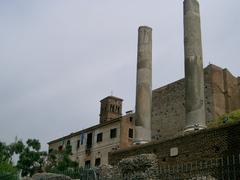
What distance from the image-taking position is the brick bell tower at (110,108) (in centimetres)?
4197

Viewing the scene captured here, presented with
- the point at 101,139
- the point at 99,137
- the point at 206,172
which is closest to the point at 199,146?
the point at 206,172

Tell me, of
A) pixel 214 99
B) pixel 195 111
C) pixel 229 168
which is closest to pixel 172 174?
pixel 229 168

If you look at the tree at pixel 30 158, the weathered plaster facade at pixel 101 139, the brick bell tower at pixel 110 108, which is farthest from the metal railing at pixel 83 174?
the brick bell tower at pixel 110 108

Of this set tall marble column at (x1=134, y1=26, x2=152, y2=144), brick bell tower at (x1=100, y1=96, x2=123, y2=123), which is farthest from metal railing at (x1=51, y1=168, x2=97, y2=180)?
brick bell tower at (x1=100, y1=96, x2=123, y2=123)

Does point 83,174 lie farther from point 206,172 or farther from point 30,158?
point 30,158

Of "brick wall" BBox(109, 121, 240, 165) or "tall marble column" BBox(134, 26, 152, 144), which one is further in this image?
"tall marble column" BBox(134, 26, 152, 144)

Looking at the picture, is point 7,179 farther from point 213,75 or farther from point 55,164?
Result: point 213,75

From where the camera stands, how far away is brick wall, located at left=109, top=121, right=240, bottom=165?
33.0ft

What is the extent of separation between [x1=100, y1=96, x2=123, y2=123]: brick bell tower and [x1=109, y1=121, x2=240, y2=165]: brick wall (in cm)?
2898

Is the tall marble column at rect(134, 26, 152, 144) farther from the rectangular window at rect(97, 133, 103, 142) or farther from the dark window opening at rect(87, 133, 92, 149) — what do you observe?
the dark window opening at rect(87, 133, 92, 149)

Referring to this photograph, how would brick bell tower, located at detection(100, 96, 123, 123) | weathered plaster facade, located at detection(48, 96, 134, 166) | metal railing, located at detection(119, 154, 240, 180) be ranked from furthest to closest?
brick bell tower, located at detection(100, 96, 123, 123)
weathered plaster facade, located at detection(48, 96, 134, 166)
metal railing, located at detection(119, 154, 240, 180)

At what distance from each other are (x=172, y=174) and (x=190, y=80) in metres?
5.31

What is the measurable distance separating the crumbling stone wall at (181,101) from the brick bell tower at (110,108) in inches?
513

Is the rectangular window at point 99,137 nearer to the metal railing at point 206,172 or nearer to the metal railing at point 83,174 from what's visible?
the metal railing at point 83,174
